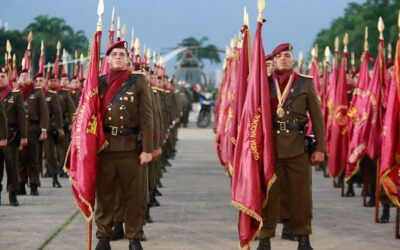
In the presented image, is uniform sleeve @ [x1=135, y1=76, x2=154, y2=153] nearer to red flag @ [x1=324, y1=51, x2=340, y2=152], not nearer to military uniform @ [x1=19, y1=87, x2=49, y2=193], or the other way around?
military uniform @ [x1=19, y1=87, x2=49, y2=193]

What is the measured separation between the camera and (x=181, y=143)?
3478 cm

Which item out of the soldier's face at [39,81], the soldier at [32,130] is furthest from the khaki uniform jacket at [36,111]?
the soldier's face at [39,81]

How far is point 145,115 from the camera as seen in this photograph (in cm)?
1018

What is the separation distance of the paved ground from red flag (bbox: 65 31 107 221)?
36.4 inches

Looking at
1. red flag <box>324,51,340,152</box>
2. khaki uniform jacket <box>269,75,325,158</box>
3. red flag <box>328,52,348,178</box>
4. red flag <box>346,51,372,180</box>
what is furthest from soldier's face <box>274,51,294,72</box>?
red flag <box>324,51,340,152</box>

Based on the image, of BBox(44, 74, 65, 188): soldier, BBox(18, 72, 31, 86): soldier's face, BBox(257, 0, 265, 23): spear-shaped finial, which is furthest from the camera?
BBox(44, 74, 65, 188): soldier

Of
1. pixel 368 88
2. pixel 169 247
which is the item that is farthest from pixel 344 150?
pixel 169 247

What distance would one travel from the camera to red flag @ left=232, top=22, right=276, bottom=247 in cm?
995

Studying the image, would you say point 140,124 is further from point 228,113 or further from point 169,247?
point 228,113

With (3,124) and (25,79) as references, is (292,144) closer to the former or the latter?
(3,124)

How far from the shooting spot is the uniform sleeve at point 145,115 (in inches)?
398

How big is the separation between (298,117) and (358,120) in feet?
14.4

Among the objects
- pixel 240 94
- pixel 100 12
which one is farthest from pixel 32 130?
pixel 100 12

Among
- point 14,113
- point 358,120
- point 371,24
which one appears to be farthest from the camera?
point 371,24
